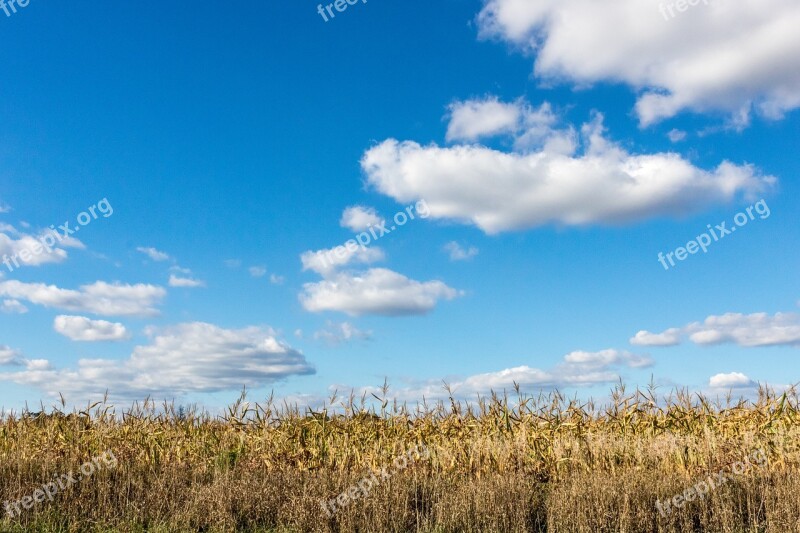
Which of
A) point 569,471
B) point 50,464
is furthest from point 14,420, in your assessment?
point 569,471

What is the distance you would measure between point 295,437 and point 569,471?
17.5 ft

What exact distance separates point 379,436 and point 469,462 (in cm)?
237

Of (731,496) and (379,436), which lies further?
(379,436)

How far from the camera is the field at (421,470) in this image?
9.69m

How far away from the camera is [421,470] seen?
39.3ft

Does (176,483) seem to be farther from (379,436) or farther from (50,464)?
(379,436)

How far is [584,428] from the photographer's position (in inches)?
527

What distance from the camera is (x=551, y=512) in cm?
962

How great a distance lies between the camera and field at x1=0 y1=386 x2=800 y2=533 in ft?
31.8

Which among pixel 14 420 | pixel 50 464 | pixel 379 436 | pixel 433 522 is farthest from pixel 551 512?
pixel 14 420

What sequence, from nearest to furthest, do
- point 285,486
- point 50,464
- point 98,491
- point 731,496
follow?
1. point 731,496
2. point 285,486
3. point 98,491
4. point 50,464

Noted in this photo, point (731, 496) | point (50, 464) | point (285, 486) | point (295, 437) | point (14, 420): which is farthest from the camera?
point (14, 420)

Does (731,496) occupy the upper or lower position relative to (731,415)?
lower

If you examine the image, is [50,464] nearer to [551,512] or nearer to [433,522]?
[433,522]
